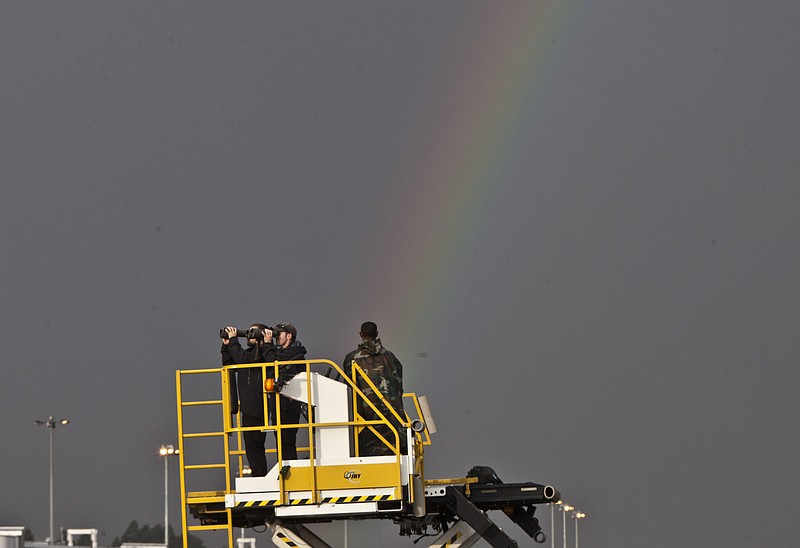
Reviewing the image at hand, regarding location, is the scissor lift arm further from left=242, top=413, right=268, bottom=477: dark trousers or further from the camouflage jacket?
left=242, top=413, right=268, bottom=477: dark trousers

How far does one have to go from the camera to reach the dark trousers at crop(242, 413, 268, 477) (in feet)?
54.9

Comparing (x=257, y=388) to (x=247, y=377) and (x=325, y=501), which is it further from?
(x=325, y=501)

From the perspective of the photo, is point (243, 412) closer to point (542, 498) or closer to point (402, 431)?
point (402, 431)

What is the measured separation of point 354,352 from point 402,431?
1245 mm

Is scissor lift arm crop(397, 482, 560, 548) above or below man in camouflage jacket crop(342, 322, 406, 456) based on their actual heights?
below

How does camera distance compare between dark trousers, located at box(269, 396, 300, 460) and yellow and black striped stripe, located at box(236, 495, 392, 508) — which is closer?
yellow and black striped stripe, located at box(236, 495, 392, 508)

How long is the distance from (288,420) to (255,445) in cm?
52

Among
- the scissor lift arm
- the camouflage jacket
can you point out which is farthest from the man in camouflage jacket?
the scissor lift arm

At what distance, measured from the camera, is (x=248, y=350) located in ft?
56.3

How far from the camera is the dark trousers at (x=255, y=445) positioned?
54.9 ft

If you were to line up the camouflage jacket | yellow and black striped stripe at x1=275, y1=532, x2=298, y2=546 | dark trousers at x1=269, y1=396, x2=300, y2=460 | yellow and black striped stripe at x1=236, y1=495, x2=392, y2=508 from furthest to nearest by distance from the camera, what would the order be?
the camouflage jacket < yellow and black striped stripe at x1=275, y1=532, x2=298, y2=546 < dark trousers at x1=269, y1=396, x2=300, y2=460 < yellow and black striped stripe at x1=236, y1=495, x2=392, y2=508

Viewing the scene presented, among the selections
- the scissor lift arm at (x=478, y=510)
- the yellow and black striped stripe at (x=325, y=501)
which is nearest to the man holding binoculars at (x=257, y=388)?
the yellow and black striped stripe at (x=325, y=501)

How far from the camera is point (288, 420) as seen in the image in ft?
55.4

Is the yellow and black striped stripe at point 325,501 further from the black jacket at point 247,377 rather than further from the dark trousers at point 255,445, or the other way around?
the black jacket at point 247,377
